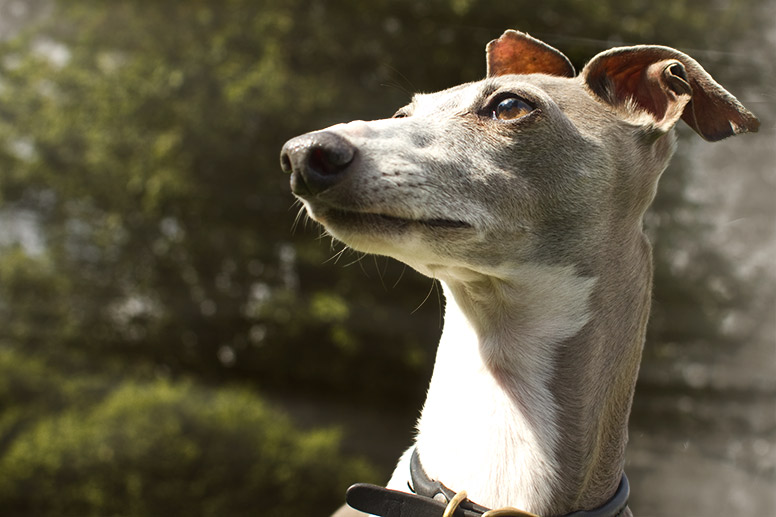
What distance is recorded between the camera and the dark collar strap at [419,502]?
1.34 metres

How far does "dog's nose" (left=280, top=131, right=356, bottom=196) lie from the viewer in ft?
4.04

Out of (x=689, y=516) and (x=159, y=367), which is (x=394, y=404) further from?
(x=689, y=516)

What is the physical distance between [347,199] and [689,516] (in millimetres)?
4514

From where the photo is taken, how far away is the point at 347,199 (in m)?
1.29

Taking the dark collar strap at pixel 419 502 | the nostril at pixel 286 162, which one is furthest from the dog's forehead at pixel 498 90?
the dark collar strap at pixel 419 502

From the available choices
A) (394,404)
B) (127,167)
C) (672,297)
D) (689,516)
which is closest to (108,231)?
(127,167)

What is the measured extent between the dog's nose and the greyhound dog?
0.05ft

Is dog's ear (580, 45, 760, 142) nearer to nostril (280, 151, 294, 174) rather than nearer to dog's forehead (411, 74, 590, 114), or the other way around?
dog's forehead (411, 74, 590, 114)

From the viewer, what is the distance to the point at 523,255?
4.79ft

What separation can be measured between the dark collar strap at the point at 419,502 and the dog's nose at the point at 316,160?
0.60 m

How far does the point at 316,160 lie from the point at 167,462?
380 cm

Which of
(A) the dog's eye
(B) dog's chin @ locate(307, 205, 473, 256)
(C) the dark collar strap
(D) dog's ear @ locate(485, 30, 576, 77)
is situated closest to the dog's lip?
(B) dog's chin @ locate(307, 205, 473, 256)

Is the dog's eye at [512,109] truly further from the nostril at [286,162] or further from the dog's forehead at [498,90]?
the nostril at [286,162]

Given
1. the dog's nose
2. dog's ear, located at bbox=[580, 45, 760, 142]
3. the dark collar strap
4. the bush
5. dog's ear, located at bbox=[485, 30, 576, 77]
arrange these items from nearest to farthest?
the dog's nose, the dark collar strap, dog's ear, located at bbox=[580, 45, 760, 142], dog's ear, located at bbox=[485, 30, 576, 77], the bush
